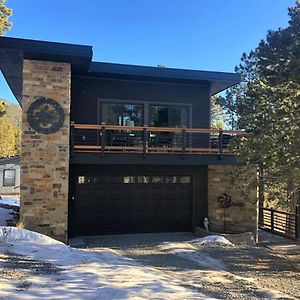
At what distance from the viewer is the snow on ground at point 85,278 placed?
5.64 m

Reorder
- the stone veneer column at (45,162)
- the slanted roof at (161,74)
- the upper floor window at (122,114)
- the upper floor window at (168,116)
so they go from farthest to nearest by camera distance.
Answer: the upper floor window at (168,116) < the upper floor window at (122,114) < the slanted roof at (161,74) < the stone veneer column at (45,162)

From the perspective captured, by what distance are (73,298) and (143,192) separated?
8407 mm

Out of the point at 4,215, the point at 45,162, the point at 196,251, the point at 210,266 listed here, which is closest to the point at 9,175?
the point at 4,215

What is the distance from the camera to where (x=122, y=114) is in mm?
14047

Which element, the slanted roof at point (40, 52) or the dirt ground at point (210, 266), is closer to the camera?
the dirt ground at point (210, 266)

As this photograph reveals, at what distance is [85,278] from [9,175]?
2458 centimetres

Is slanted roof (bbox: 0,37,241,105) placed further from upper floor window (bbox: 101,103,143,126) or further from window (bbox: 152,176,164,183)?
window (bbox: 152,176,164,183)

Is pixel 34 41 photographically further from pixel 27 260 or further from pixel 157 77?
pixel 27 260

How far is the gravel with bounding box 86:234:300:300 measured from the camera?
269 inches

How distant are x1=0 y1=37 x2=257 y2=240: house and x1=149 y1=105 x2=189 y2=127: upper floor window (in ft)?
0.13

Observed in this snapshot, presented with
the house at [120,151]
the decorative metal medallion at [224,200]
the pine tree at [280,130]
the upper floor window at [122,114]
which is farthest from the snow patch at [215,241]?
the upper floor window at [122,114]

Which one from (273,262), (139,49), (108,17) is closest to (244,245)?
(273,262)

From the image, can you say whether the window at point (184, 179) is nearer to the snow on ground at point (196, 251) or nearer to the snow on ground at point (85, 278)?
the snow on ground at point (196, 251)

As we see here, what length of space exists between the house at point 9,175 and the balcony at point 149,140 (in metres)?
17.2
